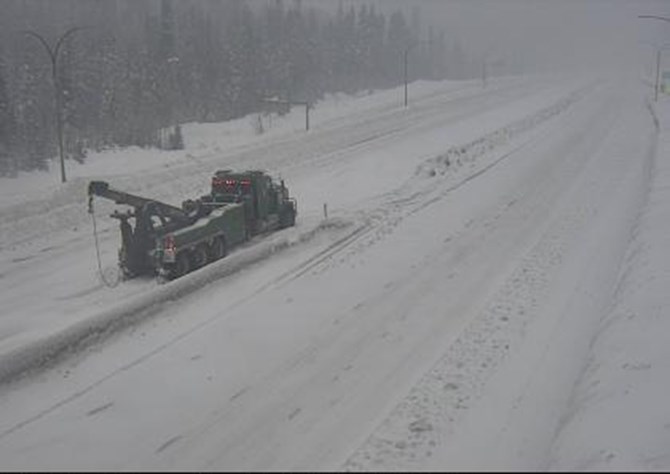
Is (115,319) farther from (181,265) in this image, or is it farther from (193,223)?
(193,223)

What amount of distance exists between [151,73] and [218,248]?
48.8m

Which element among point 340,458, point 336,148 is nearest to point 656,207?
point 340,458

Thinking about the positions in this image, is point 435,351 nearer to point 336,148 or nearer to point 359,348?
point 359,348

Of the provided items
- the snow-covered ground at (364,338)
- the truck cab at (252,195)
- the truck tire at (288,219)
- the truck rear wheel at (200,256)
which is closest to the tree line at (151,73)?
the truck cab at (252,195)

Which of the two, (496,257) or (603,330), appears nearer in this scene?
(603,330)

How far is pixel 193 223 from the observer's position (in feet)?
78.8

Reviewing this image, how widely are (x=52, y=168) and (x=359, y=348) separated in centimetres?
3356

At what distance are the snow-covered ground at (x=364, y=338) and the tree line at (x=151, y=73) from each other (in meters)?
19.4

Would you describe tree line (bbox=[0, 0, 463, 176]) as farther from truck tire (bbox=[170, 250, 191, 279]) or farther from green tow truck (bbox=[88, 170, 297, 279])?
truck tire (bbox=[170, 250, 191, 279])

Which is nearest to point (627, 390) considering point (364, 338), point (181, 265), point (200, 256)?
point (364, 338)

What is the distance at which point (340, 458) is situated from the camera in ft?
38.3

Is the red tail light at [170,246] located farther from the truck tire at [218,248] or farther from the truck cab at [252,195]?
the truck cab at [252,195]

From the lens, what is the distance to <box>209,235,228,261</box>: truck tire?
920 inches

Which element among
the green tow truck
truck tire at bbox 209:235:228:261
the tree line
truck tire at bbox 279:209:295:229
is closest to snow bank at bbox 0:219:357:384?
truck tire at bbox 209:235:228:261
